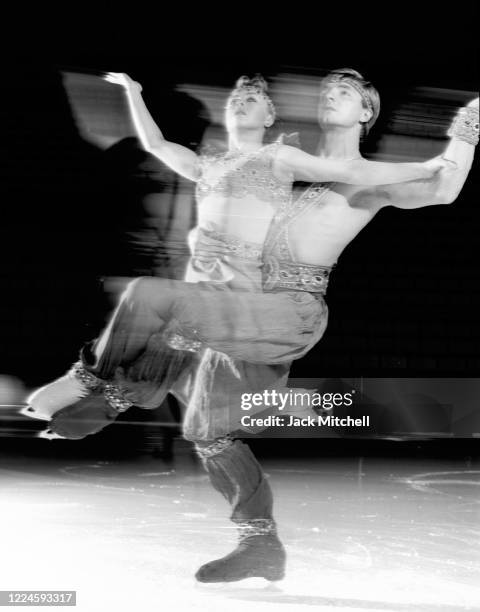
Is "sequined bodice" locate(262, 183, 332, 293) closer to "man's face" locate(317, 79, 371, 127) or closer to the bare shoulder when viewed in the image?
the bare shoulder

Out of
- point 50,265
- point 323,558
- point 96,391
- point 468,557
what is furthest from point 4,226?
point 468,557

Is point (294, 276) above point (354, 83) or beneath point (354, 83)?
beneath

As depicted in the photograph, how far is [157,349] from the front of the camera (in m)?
2.72

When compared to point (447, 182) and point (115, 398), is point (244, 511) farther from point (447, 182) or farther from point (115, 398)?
point (447, 182)

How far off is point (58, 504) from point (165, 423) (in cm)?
42

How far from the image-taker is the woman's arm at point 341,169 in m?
2.77

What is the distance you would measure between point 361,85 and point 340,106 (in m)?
0.11

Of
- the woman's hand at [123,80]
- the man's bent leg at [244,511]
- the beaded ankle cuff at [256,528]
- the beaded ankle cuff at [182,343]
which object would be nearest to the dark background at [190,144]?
the woman's hand at [123,80]

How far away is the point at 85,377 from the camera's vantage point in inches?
108

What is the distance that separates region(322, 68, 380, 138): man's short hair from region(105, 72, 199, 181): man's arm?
1.73 ft

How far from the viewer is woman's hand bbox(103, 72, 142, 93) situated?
2.84 meters

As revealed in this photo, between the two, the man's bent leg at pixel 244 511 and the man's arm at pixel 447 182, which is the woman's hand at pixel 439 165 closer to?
the man's arm at pixel 447 182

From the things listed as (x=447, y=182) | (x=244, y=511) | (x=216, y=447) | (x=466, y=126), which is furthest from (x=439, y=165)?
(x=244, y=511)

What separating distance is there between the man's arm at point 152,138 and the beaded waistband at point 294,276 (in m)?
0.39
